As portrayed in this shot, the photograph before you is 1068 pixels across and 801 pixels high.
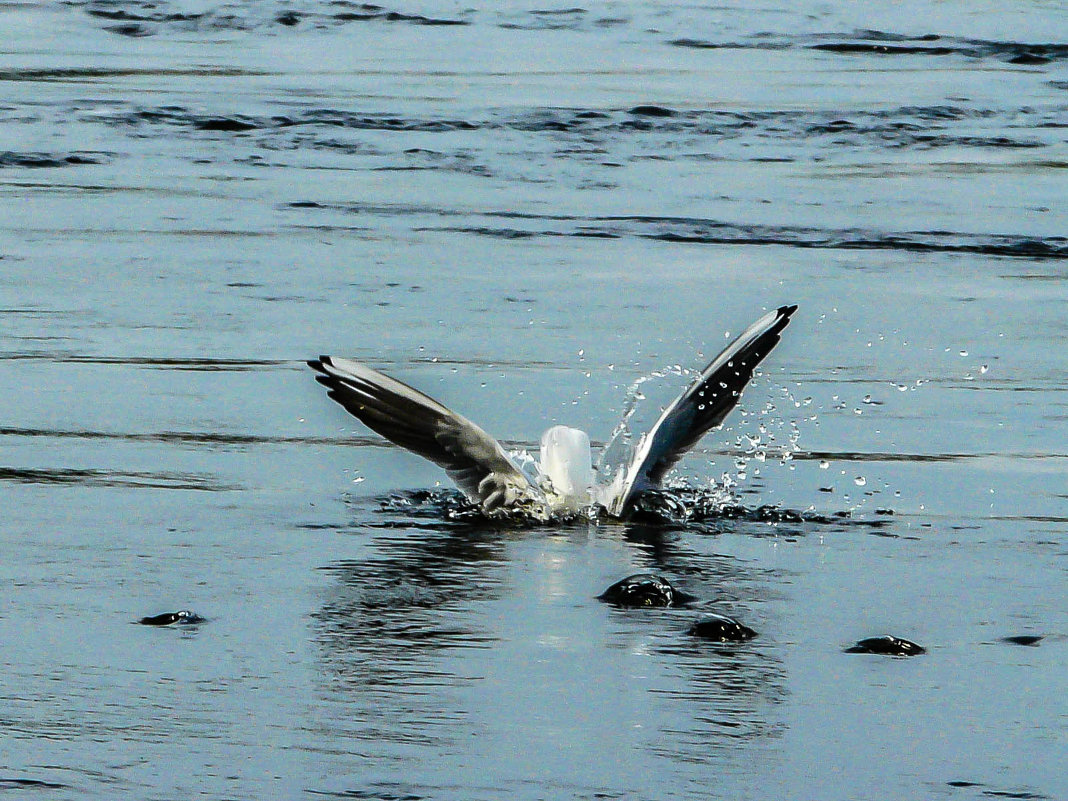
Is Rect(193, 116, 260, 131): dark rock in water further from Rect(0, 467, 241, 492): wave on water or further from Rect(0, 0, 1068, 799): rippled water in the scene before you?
Rect(0, 467, 241, 492): wave on water

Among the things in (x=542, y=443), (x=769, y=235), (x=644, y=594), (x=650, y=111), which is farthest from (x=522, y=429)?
(x=650, y=111)

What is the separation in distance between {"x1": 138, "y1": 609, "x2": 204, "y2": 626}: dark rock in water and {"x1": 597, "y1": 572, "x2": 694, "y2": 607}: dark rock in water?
41.6 inches

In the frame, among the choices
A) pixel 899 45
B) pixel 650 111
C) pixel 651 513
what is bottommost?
pixel 651 513

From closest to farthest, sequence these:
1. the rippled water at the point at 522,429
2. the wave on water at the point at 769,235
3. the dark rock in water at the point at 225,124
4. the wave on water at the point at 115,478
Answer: the rippled water at the point at 522,429, the wave on water at the point at 115,478, the wave on water at the point at 769,235, the dark rock in water at the point at 225,124

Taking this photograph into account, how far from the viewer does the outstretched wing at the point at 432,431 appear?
6938 mm

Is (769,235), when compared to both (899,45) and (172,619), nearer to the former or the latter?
(172,619)

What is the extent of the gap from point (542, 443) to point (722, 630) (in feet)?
5.54

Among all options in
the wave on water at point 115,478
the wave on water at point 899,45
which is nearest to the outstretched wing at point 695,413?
the wave on water at point 115,478

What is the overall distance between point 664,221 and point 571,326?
2.83m

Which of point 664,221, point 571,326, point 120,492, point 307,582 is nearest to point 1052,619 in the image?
point 307,582

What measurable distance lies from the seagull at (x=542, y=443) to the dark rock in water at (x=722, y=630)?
142 centimetres

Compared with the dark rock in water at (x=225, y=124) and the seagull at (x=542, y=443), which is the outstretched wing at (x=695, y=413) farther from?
the dark rock in water at (x=225, y=124)

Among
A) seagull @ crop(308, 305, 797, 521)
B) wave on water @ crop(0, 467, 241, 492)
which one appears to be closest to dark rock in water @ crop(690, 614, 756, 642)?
seagull @ crop(308, 305, 797, 521)

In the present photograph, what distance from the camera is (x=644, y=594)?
586 cm
